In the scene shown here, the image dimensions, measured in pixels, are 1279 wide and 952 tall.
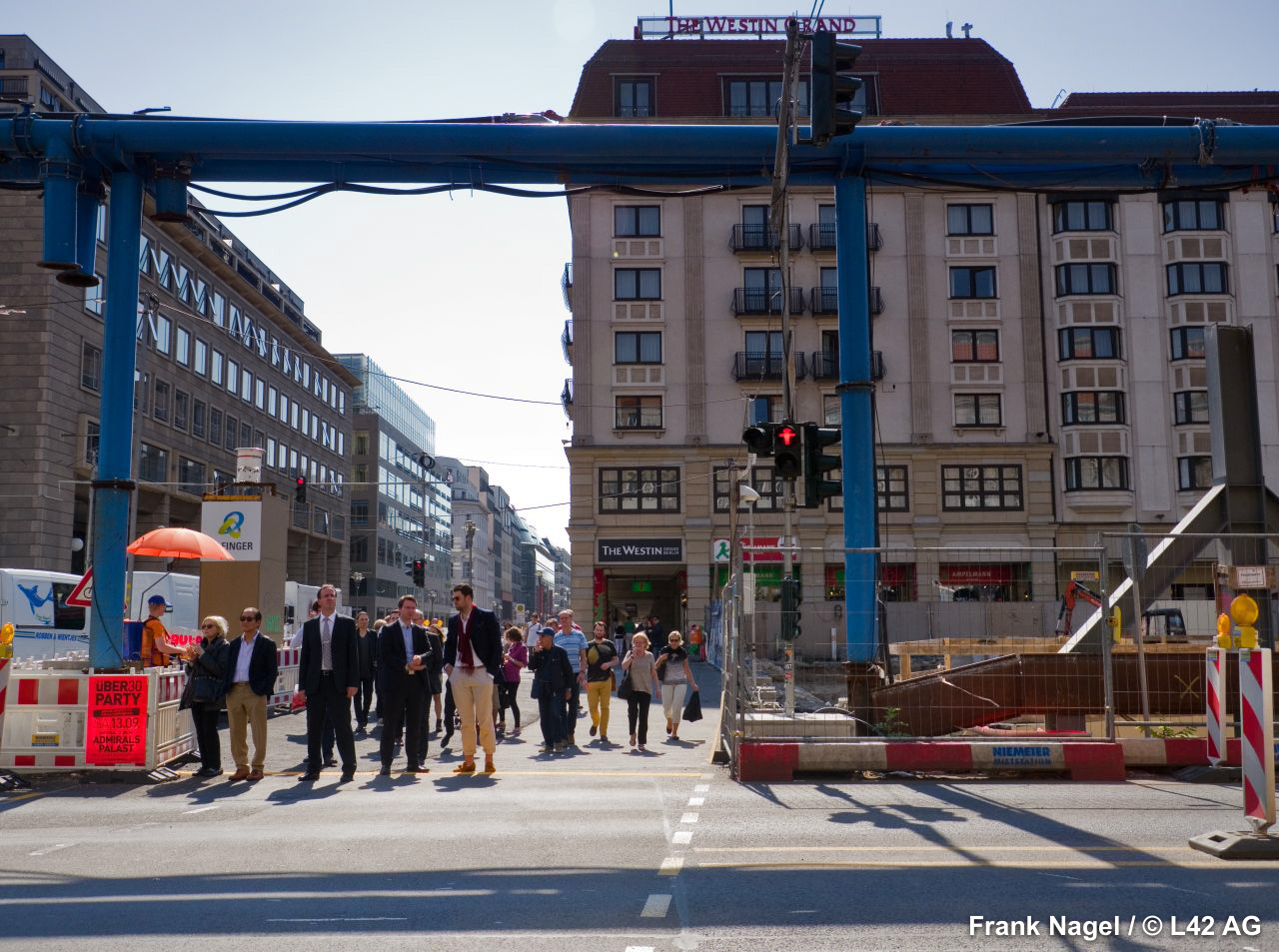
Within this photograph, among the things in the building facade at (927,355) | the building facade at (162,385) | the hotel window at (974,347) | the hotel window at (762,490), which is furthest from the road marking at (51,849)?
the hotel window at (974,347)

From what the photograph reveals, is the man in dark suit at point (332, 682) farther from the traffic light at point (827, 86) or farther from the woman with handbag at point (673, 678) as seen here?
the traffic light at point (827, 86)

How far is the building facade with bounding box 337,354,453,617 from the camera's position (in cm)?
9388

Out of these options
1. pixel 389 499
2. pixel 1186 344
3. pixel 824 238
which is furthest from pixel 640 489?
pixel 389 499

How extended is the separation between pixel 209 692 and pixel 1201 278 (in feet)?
139

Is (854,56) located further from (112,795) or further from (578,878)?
(112,795)

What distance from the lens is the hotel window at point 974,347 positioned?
45094mm

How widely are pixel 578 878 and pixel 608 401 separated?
3812 centimetres

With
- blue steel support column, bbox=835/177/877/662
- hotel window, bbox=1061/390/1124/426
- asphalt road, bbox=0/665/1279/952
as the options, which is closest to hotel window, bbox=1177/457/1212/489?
hotel window, bbox=1061/390/1124/426

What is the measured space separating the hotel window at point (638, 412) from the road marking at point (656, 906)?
38382 mm

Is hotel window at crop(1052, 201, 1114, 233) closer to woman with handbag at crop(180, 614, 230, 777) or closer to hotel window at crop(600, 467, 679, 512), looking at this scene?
hotel window at crop(600, 467, 679, 512)

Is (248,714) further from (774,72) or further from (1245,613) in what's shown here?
(774,72)

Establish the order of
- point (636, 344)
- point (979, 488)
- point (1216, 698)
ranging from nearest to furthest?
point (1216, 698) → point (979, 488) → point (636, 344)

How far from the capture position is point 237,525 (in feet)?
74.9

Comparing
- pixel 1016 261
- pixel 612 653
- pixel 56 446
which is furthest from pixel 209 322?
pixel 612 653
